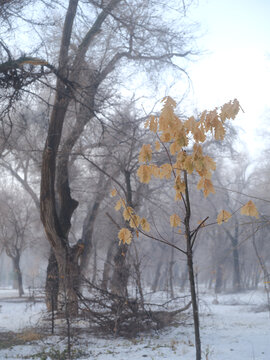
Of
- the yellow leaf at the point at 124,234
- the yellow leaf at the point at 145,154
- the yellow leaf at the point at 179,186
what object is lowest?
the yellow leaf at the point at 124,234

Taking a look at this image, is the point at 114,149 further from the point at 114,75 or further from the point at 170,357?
the point at 170,357

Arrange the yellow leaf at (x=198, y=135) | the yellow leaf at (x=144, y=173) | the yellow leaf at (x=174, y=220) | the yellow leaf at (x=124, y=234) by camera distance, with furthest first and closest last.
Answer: the yellow leaf at (x=124, y=234)
the yellow leaf at (x=174, y=220)
the yellow leaf at (x=144, y=173)
the yellow leaf at (x=198, y=135)

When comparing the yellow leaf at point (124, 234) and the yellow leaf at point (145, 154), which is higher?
the yellow leaf at point (145, 154)

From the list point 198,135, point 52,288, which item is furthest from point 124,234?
point 52,288

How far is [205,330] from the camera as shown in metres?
8.95

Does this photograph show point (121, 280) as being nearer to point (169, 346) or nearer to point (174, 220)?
point (169, 346)

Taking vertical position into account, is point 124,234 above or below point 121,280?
above

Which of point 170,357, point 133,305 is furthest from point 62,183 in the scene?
point 170,357

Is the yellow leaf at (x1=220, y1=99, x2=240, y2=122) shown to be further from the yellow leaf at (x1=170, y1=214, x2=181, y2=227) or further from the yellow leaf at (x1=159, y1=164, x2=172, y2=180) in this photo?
the yellow leaf at (x1=170, y1=214, x2=181, y2=227)

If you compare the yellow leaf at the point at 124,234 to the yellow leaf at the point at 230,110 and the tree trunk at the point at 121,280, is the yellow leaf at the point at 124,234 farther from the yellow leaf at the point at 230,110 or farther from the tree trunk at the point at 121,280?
the tree trunk at the point at 121,280

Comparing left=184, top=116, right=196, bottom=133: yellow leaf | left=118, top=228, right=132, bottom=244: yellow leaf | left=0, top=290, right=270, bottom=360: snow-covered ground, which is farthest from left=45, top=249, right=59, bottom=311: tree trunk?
left=184, top=116, right=196, bottom=133: yellow leaf

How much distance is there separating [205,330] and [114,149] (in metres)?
5.73

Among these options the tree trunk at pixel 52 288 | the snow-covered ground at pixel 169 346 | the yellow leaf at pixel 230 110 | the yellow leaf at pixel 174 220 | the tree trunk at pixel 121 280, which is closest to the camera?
the yellow leaf at pixel 230 110

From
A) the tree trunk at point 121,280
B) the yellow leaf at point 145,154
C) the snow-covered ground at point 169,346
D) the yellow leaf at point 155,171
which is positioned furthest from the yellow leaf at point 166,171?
the tree trunk at point 121,280
